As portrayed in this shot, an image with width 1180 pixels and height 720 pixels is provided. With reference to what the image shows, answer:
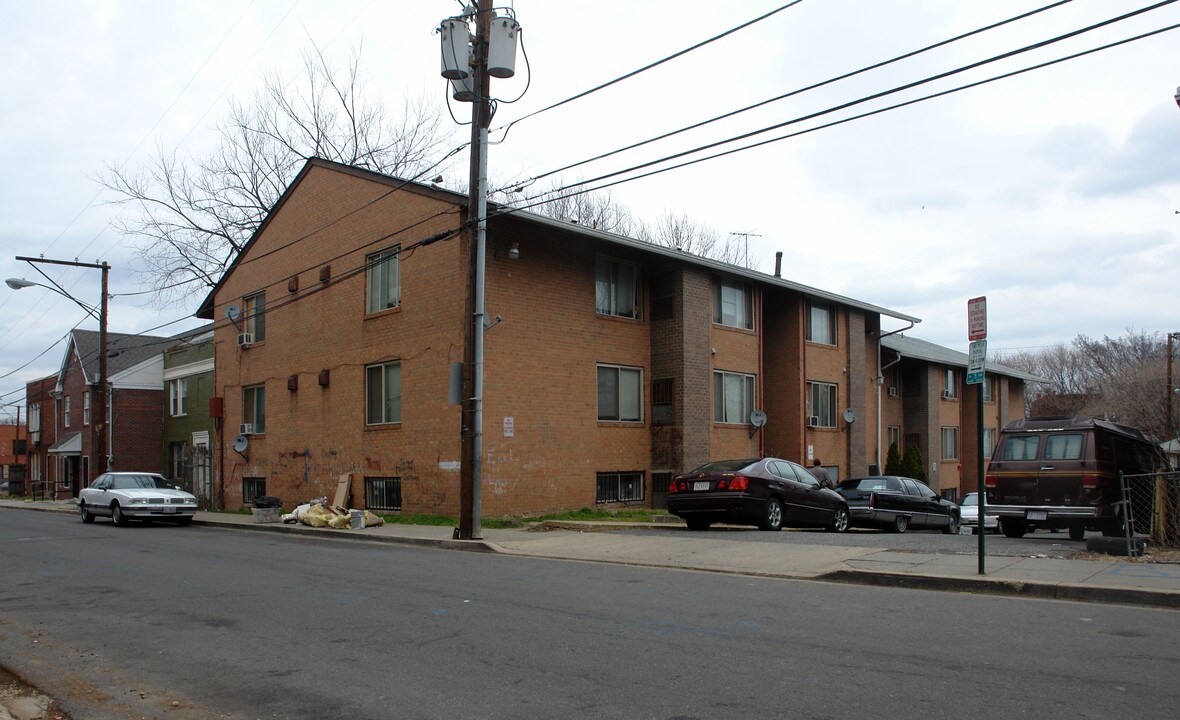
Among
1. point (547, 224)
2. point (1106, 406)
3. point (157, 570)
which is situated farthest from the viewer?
point (1106, 406)

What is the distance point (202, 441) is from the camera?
3234 centimetres

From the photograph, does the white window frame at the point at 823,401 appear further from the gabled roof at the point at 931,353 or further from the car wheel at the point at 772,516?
the car wheel at the point at 772,516

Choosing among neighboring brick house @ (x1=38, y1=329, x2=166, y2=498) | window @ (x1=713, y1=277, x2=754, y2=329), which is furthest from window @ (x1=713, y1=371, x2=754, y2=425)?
neighboring brick house @ (x1=38, y1=329, x2=166, y2=498)

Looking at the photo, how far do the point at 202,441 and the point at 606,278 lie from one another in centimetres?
1779

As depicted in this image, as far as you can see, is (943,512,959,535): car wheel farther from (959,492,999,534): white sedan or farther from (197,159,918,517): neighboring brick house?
(197,159,918,517): neighboring brick house

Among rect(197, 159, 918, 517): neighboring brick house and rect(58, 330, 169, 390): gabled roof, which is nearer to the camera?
rect(197, 159, 918, 517): neighboring brick house

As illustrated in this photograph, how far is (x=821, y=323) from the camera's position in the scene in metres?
29.5

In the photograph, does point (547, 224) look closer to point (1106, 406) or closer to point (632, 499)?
point (632, 499)

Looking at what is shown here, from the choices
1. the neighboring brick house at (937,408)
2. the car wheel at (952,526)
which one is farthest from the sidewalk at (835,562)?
the neighboring brick house at (937,408)

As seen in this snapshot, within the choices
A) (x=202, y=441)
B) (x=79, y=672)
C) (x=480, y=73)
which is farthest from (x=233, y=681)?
(x=202, y=441)

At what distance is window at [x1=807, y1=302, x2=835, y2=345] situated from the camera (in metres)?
28.7

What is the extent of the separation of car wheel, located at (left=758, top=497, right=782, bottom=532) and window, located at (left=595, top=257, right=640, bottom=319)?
24.5 ft

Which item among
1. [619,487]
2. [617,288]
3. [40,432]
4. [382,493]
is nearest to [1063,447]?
[619,487]

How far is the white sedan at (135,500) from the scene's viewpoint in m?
22.5
